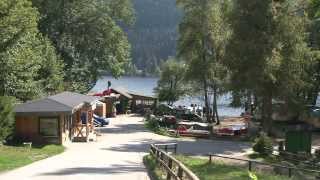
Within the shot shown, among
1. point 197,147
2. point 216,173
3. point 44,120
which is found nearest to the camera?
point 216,173

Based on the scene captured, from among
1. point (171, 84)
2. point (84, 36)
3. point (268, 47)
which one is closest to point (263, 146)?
point (268, 47)

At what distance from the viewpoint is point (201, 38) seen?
54.9 meters

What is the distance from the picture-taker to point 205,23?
2137 inches

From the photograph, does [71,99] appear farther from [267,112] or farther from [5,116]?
[267,112]

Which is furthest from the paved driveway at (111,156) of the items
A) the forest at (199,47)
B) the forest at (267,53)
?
the forest at (199,47)

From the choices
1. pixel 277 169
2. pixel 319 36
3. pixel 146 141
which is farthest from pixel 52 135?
pixel 319 36

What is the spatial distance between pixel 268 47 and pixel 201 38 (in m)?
13.7

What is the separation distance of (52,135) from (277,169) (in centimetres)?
1827

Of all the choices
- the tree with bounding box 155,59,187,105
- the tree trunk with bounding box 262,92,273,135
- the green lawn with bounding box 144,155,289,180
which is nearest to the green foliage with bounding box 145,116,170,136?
the tree trunk with bounding box 262,92,273,135

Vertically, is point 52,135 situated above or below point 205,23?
below

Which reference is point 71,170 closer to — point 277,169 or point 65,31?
point 277,169

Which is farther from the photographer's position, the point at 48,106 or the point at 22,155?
the point at 48,106

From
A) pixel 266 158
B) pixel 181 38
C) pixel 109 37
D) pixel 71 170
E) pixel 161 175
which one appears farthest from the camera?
pixel 109 37

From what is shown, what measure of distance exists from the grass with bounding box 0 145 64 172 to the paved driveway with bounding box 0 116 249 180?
0.58m
